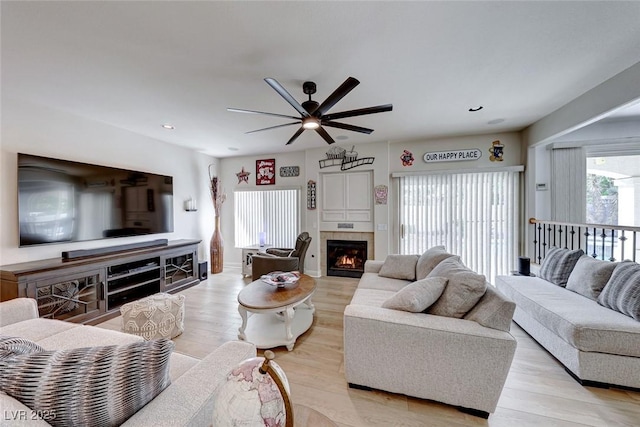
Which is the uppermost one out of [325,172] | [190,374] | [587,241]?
[325,172]

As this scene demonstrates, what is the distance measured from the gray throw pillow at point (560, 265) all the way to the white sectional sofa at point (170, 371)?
351 cm

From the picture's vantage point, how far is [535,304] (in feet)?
7.66

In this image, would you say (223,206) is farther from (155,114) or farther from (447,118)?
(447,118)

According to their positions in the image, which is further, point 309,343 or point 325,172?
point 325,172

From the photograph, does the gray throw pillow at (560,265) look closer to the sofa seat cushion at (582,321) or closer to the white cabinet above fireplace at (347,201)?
the sofa seat cushion at (582,321)

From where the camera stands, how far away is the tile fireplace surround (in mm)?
4691

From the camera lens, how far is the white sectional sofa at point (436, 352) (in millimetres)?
1513

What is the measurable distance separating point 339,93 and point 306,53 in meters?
0.47

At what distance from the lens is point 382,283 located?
291 centimetres

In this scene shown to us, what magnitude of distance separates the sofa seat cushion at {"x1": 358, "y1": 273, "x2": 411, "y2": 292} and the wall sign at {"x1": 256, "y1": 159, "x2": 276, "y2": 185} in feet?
10.7

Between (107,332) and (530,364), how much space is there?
11.4ft

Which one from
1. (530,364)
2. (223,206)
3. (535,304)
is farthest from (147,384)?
(223,206)

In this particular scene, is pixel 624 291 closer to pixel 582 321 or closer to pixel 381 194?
pixel 582 321

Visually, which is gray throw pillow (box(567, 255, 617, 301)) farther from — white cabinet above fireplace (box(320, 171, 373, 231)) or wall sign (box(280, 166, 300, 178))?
wall sign (box(280, 166, 300, 178))
